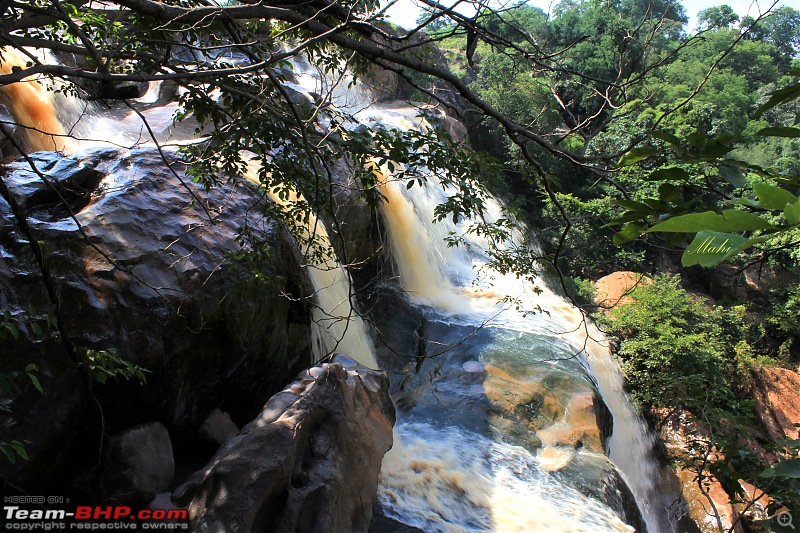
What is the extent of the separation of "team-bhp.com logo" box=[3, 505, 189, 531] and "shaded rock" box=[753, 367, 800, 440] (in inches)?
412

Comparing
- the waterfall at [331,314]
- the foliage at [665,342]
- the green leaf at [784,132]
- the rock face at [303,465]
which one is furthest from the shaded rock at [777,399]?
the green leaf at [784,132]

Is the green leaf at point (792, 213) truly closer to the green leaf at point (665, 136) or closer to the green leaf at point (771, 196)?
the green leaf at point (771, 196)

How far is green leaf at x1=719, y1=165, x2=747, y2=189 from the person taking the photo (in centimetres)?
100

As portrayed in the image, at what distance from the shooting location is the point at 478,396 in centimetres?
684

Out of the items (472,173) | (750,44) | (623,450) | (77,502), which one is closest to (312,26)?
(472,173)

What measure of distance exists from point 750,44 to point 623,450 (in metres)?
29.2

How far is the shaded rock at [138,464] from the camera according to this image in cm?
375

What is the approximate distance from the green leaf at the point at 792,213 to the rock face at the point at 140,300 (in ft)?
11.6

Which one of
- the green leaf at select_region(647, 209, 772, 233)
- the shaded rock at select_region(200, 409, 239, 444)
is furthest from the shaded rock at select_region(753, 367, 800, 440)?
the green leaf at select_region(647, 209, 772, 233)

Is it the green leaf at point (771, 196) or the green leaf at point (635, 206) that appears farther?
the green leaf at point (635, 206)

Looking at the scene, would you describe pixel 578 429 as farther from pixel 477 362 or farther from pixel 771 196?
pixel 771 196

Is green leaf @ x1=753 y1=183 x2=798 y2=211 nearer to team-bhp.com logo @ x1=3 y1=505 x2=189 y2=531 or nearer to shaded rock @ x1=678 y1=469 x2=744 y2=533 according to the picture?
team-bhp.com logo @ x1=3 y1=505 x2=189 y2=531

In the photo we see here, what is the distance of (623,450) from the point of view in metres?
8.20

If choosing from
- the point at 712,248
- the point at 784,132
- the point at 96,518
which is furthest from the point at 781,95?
the point at 96,518
